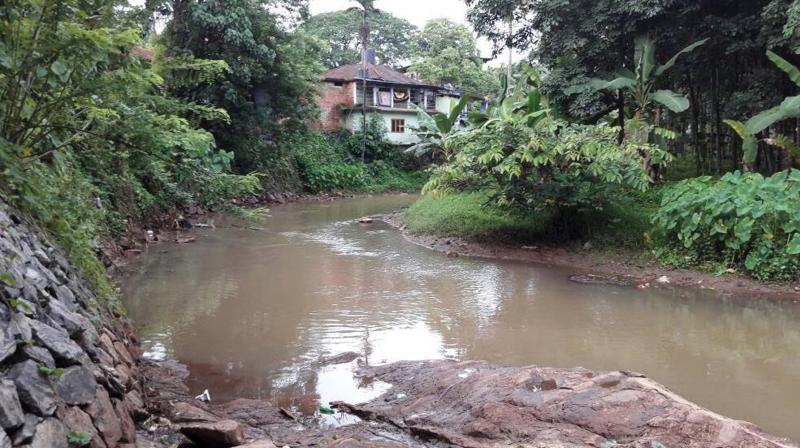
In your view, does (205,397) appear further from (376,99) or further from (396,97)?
(396,97)

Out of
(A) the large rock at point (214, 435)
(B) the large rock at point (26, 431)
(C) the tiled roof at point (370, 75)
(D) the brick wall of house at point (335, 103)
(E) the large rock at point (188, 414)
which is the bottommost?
(E) the large rock at point (188, 414)

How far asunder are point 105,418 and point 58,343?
19.8 inches

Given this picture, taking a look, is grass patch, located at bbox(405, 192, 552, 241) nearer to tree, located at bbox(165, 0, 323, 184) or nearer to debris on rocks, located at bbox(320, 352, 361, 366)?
debris on rocks, located at bbox(320, 352, 361, 366)

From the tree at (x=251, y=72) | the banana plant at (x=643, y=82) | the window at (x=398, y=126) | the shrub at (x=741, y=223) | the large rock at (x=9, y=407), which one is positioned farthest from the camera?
the window at (x=398, y=126)

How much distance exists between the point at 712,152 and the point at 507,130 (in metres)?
8.73

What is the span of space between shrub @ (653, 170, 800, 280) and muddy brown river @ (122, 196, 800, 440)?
0.98 meters

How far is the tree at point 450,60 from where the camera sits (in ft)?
132

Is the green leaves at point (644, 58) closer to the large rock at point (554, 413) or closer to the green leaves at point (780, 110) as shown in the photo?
the green leaves at point (780, 110)

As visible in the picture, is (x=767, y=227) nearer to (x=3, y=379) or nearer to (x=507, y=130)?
(x=507, y=130)

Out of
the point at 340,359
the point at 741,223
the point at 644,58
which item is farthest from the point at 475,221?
the point at 340,359

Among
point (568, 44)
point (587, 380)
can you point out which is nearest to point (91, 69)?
point (587, 380)

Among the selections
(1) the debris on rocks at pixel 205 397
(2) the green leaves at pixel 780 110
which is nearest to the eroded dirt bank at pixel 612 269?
(2) the green leaves at pixel 780 110

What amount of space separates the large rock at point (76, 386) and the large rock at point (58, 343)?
65 millimetres

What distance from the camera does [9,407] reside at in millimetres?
2697
